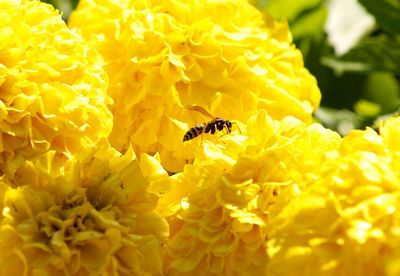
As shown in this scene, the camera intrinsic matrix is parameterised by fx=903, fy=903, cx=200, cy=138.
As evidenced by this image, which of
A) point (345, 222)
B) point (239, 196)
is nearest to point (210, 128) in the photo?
point (239, 196)

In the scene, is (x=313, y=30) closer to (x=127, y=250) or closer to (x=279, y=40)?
(x=279, y=40)

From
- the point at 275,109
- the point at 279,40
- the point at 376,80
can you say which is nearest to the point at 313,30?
the point at 376,80

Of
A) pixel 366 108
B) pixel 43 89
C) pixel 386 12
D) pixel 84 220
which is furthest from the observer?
pixel 366 108

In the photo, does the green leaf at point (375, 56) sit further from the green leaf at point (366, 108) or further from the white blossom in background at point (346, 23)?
the white blossom in background at point (346, 23)

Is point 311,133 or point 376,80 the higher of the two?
point 311,133

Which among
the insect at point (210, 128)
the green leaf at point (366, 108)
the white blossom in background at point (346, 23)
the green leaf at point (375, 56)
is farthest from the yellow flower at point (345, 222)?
the white blossom in background at point (346, 23)

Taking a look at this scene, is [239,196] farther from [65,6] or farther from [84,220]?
[65,6]
